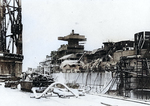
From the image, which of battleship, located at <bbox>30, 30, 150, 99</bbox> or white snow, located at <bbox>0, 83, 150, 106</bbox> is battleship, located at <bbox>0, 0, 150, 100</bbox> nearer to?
battleship, located at <bbox>30, 30, 150, 99</bbox>

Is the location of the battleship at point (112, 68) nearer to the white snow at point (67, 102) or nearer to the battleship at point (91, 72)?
the battleship at point (91, 72)

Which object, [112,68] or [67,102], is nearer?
[67,102]

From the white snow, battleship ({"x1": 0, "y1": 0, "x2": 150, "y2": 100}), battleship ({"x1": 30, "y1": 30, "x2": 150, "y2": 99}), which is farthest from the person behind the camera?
battleship ({"x1": 30, "y1": 30, "x2": 150, "y2": 99})

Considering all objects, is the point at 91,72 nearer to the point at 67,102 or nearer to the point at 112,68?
the point at 112,68

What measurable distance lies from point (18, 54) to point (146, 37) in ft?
71.7

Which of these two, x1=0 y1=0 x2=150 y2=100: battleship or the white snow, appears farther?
x1=0 y1=0 x2=150 y2=100: battleship

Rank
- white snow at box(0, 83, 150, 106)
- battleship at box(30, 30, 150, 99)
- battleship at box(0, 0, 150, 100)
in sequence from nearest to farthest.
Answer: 1. white snow at box(0, 83, 150, 106)
2. battleship at box(0, 0, 150, 100)
3. battleship at box(30, 30, 150, 99)

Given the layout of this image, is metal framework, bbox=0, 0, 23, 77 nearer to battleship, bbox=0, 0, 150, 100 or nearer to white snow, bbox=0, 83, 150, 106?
→ battleship, bbox=0, 0, 150, 100

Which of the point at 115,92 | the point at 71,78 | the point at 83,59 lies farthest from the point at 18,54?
the point at 83,59

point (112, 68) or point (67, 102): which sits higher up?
point (112, 68)

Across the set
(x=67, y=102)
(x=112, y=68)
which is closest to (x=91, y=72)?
(x=112, y=68)

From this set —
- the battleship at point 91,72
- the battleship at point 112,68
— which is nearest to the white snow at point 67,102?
the battleship at point 91,72

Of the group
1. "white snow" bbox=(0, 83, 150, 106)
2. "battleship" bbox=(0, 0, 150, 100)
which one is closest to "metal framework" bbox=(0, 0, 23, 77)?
"battleship" bbox=(0, 0, 150, 100)

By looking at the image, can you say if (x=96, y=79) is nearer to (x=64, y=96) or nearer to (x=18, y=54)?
(x=18, y=54)
